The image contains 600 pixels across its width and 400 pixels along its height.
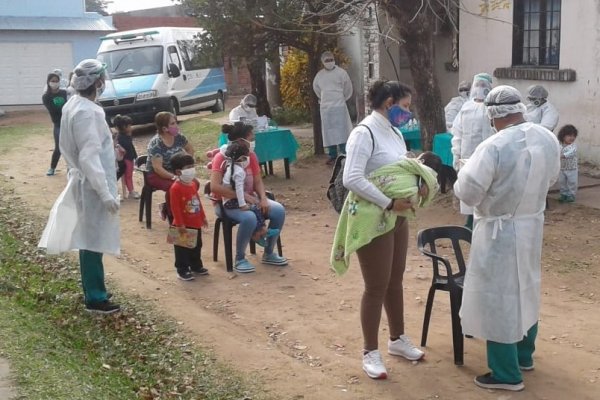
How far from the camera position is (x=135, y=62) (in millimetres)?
18719

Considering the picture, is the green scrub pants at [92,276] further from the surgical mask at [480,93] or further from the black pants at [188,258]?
the surgical mask at [480,93]

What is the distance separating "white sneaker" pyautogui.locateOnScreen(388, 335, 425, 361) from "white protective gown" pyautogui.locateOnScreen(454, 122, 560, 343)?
651mm

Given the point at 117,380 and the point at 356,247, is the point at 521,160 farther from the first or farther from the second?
the point at 117,380

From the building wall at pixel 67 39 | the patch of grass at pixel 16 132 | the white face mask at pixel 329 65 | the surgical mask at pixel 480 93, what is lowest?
the patch of grass at pixel 16 132

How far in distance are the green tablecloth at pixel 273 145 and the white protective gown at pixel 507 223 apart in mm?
7317

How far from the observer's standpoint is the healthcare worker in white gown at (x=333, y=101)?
42.4ft

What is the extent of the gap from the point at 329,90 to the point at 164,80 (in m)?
6.59

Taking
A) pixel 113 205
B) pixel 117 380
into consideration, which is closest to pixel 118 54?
pixel 113 205

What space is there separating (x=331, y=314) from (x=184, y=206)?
1.75 m

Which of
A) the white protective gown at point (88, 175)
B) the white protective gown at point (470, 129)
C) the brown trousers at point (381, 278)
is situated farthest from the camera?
the white protective gown at point (470, 129)

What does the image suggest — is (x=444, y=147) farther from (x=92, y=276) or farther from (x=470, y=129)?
(x=92, y=276)

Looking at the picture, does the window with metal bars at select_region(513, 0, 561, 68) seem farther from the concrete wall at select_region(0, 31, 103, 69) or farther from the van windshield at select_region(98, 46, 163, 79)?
the concrete wall at select_region(0, 31, 103, 69)

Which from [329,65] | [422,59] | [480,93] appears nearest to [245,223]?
[480,93]

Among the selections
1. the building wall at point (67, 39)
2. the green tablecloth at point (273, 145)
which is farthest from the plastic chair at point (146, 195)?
the building wall at point (67, 39)
